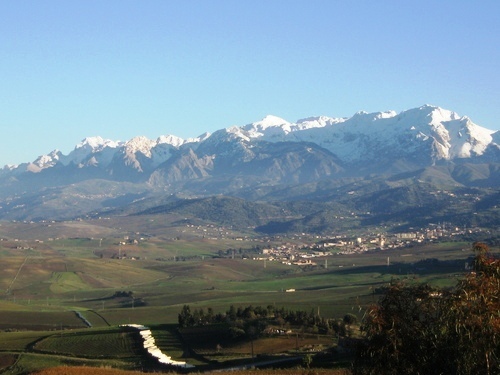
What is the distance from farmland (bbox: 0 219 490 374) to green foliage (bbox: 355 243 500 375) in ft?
7.77

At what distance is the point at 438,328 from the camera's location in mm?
24031

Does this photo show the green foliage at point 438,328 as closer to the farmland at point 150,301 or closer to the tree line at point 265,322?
the farmland at point 150,301

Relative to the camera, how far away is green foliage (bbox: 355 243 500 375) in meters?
22.5

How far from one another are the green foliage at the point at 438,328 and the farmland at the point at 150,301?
2.37 m

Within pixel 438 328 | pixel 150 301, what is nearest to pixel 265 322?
pixel 438 328

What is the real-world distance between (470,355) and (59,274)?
166 metres

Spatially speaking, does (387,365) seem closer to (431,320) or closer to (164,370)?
(431,320)

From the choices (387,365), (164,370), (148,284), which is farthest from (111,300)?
(387,365)

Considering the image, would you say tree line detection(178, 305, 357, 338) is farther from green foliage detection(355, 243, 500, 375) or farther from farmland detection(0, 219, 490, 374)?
green foliage detection(355, 243, 500, 375)

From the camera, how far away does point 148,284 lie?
570ft

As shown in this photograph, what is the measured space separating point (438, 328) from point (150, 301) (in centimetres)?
11852

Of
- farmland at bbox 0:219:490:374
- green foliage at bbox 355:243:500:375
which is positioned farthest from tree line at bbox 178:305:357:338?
green foliage at bbox 355:243:500:375

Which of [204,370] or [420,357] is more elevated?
[420,357]

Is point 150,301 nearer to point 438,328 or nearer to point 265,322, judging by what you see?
point 265,322
